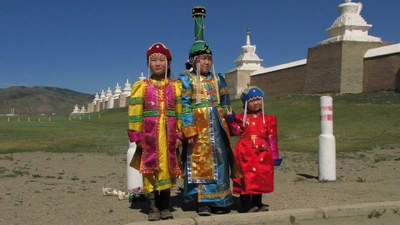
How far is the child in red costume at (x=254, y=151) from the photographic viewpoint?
5.07m

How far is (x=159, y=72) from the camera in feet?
16.6

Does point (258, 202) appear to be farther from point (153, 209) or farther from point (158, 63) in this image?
point (158, 63)

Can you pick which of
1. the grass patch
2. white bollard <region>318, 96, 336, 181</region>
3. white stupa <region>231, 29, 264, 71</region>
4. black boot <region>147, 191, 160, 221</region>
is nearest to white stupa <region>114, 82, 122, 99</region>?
white stupa <region>231, 29, 264, 71</region>

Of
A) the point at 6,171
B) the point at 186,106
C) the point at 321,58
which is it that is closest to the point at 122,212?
the point at 186,106

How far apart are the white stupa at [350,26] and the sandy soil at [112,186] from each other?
860 inches

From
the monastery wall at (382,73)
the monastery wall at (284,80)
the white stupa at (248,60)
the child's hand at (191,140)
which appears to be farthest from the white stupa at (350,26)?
the child's hand at (191,140)

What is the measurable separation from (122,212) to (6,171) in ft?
16.1

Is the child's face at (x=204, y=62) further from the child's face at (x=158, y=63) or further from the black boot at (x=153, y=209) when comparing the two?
the black boot at (x=153, y=209)

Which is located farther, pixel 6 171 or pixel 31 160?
pixel 31 160

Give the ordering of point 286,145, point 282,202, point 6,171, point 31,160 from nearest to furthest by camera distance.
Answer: point 282,202, point 6,171, point 31,160, point 286,145

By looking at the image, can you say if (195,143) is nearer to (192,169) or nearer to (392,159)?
(192,169)

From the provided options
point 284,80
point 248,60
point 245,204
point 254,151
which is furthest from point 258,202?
point 248,60

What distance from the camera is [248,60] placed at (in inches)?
1977

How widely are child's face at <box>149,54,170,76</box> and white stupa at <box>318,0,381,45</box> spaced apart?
28.1m
